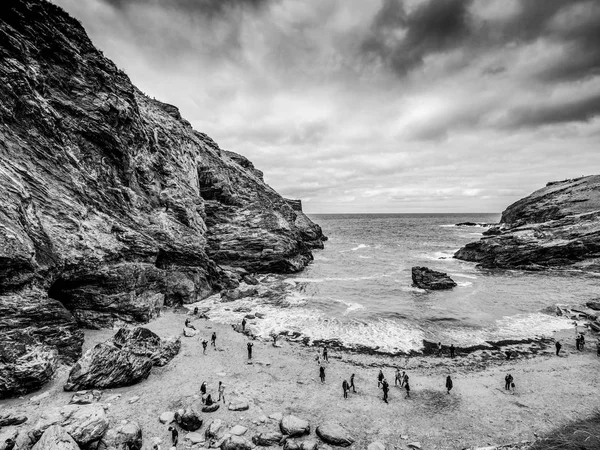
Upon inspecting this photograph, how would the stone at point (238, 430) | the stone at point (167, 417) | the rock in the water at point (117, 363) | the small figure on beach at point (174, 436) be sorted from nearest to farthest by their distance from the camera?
the small figure on beach at point (174, 436) < the stone at point (238, 430) < the stone at point (167, 417) < the rock in the water at point (117, 363)

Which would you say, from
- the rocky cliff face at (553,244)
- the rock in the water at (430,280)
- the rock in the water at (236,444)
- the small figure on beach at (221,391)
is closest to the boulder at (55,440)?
the rock in the water at (236,444)

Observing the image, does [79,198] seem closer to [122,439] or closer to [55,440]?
[55,440]

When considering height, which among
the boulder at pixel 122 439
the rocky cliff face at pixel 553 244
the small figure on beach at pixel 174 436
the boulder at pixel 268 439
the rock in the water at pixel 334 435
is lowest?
the rock in the water at pixel 334 435

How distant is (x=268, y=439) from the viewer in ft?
45.8

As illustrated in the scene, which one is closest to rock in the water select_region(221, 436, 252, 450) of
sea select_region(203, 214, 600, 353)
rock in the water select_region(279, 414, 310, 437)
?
rock in the water select_region(279, 414, 310, 437)

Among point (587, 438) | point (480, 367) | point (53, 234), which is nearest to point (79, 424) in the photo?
point (53, 234)

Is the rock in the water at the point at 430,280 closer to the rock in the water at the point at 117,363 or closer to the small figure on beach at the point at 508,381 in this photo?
the small figure on beach at the point at 508,381

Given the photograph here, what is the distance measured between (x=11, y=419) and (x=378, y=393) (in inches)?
783

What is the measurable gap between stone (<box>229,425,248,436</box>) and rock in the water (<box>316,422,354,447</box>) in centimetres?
377

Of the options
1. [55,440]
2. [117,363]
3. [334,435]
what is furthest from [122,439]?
[334,435]

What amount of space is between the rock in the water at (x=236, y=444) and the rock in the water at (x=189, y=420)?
2003mm

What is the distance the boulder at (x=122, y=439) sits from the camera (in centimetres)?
1295

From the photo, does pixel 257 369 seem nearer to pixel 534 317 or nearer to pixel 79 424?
pixel 79 424

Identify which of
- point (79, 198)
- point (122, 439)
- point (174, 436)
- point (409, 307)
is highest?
point (79, 198)
